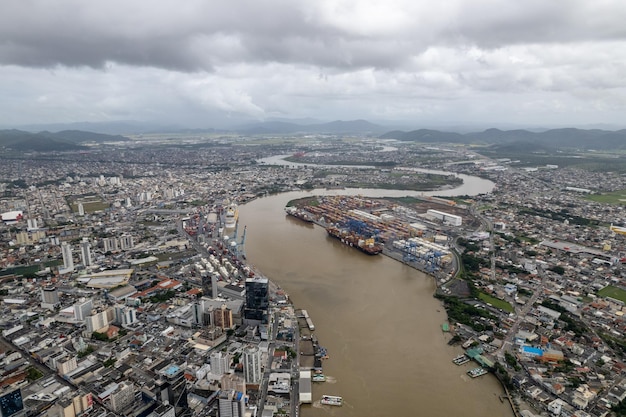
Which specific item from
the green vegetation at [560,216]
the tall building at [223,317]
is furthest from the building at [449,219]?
the tall building at [223,317]

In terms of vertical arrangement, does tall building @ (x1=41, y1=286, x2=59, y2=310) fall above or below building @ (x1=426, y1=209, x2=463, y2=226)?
below

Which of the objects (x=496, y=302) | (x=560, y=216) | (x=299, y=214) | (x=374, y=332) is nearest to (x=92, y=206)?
(x=299, y=214)

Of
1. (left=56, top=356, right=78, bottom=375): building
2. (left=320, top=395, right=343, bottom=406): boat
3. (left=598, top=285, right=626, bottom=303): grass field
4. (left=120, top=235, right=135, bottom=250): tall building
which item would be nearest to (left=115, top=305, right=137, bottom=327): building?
(left=56, top=356, right=78, bottom=375): building

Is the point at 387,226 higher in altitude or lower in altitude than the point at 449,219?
lower

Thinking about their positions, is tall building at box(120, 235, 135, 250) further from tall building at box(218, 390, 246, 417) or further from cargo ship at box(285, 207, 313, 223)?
tall building at box(218, 390, 246, 417)

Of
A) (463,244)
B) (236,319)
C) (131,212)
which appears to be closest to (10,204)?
(131,212)

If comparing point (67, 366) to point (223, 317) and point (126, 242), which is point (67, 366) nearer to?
point (223, 317)
